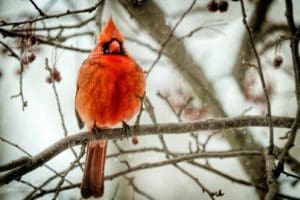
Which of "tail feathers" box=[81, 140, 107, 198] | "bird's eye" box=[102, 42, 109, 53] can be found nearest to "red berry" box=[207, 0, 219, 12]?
"bird's eye" box=[102, 42, 109, 53]

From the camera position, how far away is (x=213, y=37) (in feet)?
17.3

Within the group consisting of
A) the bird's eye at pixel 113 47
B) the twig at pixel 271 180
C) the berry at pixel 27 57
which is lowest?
the twig at pixel 271 180

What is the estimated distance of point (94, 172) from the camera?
376 cm

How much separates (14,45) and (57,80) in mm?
418

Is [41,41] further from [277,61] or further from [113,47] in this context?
[277,61]

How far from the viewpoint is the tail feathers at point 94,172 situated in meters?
3.69

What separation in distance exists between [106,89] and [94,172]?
27.8 inches

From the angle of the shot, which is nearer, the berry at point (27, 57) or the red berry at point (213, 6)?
the berry at point (27, 57)

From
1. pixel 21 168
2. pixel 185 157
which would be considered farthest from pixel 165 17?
pixel 21 168

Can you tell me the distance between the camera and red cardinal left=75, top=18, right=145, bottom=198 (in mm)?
3412

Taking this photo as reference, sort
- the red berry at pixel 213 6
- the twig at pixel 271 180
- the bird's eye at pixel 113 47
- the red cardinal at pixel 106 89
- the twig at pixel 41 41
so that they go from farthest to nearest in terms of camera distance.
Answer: the red berry at pixel 213 6
the bird's eye at pixel 113 47
the red cardinal at pixel 106 89
the twig at pixel 41 41
the twig at pixel 271 180

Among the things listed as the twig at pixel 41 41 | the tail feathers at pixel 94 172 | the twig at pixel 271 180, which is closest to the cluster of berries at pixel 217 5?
the twig at pixel 41 41

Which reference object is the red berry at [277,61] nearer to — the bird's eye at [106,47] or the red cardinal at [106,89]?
the red cardinal at [106,89]

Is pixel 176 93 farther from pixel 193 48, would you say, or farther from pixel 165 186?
pixel 165 186
